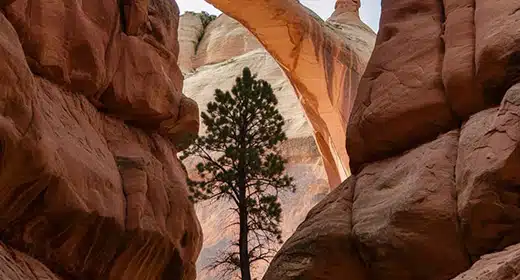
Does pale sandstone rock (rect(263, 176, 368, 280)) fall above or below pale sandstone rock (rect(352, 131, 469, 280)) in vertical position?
below

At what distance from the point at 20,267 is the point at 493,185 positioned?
23.3ft

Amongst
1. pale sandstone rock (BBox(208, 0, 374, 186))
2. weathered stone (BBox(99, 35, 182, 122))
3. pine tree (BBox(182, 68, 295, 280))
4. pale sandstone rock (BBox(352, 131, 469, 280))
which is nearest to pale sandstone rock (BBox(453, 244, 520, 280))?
pale sandstone rock (BBox(352, 131, 469, 280))

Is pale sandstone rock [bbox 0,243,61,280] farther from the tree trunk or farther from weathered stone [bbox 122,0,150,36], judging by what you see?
weathered stone [bbox 122,0,150,36]

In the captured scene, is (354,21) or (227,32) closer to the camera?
(354,21)

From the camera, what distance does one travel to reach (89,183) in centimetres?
1280

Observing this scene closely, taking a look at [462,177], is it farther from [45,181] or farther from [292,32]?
[292,32]

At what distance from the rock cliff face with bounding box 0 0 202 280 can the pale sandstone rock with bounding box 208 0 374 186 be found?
651cm

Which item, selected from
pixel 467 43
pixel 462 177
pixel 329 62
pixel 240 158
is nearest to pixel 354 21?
pixel 329 62

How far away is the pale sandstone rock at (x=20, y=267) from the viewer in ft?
33.8

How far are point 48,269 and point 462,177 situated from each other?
6964 millimetres

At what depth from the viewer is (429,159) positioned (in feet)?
33.8

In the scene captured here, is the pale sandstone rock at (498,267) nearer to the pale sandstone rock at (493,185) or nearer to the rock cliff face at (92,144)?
the pale sandstone rock at (493,185)

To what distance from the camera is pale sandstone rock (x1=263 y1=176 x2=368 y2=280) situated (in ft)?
35.1

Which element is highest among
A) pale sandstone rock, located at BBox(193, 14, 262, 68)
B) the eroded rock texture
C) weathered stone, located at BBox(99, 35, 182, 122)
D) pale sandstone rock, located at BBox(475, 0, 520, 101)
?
pale sandstone rock, located at BBox(475, 0, 520, 101)
